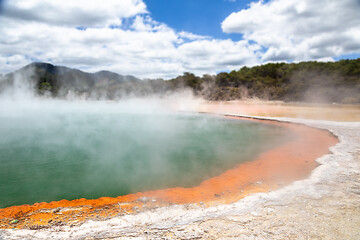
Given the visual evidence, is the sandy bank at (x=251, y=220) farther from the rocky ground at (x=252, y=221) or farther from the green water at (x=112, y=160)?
the green water at (x=112, y=160)

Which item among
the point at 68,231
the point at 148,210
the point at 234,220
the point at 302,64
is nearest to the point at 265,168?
the point at 234,220

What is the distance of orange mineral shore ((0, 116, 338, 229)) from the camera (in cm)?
333

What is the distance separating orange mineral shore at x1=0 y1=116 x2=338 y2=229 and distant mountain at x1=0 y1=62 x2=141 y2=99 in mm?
33922

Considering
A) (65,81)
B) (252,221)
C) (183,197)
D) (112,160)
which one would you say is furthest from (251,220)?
(65,81)

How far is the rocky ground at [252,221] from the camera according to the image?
2.70 metres

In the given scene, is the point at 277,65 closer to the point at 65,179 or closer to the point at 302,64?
the point at 302,64

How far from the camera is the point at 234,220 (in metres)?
3.00

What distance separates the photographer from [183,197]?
161 inches

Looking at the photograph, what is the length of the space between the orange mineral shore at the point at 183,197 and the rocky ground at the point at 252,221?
0.27 m

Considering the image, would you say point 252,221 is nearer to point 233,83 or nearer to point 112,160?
point 112,160

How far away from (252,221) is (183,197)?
1.44 metres

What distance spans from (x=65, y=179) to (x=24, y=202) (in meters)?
1.06

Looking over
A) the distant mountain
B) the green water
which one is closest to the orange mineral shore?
the green water

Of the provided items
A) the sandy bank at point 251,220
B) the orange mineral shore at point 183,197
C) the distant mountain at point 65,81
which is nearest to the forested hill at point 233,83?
the distant mountain at point 65,81
